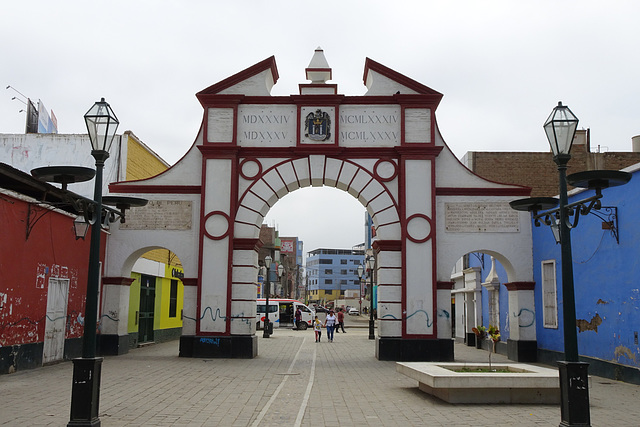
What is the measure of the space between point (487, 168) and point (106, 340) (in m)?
17.1

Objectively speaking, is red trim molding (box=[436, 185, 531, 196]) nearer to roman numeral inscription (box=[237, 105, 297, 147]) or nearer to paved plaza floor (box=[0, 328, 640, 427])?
roman numeral inscription (box=[237, 105, 297, 147])

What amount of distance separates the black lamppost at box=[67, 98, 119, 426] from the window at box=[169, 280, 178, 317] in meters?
19.0

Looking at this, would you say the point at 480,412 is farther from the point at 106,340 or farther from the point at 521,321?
the point at 106,340

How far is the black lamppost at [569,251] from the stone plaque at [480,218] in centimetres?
1038

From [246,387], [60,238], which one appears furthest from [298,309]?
[246,387]

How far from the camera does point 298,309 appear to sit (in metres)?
42.3

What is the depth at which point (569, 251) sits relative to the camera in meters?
8.17

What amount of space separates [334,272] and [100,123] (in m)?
121

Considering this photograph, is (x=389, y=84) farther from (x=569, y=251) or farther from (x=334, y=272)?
(x=334, y=272)

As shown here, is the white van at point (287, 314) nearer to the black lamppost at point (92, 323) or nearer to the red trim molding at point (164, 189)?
the red trim molding at point (164, 189)

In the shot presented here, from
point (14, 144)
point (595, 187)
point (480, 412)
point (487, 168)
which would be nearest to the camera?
point (595, 187)

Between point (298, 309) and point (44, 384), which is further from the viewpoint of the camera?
point (298, 309)

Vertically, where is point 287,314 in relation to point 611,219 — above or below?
below

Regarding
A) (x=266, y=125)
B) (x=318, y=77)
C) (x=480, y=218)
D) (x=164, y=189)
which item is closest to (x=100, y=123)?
(x=164, y=189)
